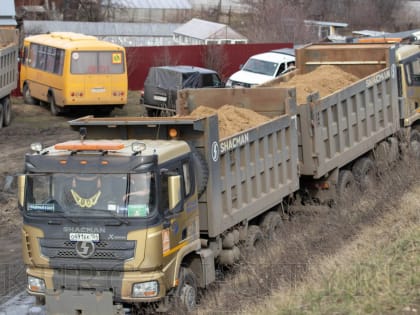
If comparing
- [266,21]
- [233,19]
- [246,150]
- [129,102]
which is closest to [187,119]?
[246,150]

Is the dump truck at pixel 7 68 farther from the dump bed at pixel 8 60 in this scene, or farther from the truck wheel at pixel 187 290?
the truck wheel at pixel 187 290

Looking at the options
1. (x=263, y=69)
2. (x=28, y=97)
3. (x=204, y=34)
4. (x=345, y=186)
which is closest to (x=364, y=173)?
(x=345, y=186)

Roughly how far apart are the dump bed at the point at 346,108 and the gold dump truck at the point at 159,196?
5 cm

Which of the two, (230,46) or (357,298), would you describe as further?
(230,46)

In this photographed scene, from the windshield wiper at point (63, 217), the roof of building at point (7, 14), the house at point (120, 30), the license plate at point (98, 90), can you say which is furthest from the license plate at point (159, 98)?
the house at point (120, 30)

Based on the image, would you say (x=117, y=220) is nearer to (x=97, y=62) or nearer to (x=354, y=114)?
(x=354, y=114)

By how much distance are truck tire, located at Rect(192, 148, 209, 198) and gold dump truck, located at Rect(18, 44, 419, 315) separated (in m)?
0.01

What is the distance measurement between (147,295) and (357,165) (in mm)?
8155

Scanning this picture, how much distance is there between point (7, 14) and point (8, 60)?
13.9m

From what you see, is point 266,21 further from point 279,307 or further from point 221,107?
point 279,307

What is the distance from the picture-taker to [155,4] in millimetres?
68625

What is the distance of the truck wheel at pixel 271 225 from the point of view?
13.9 meters

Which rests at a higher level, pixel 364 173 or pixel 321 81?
pixel 321 81

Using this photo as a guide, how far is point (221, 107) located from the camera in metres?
14.5
